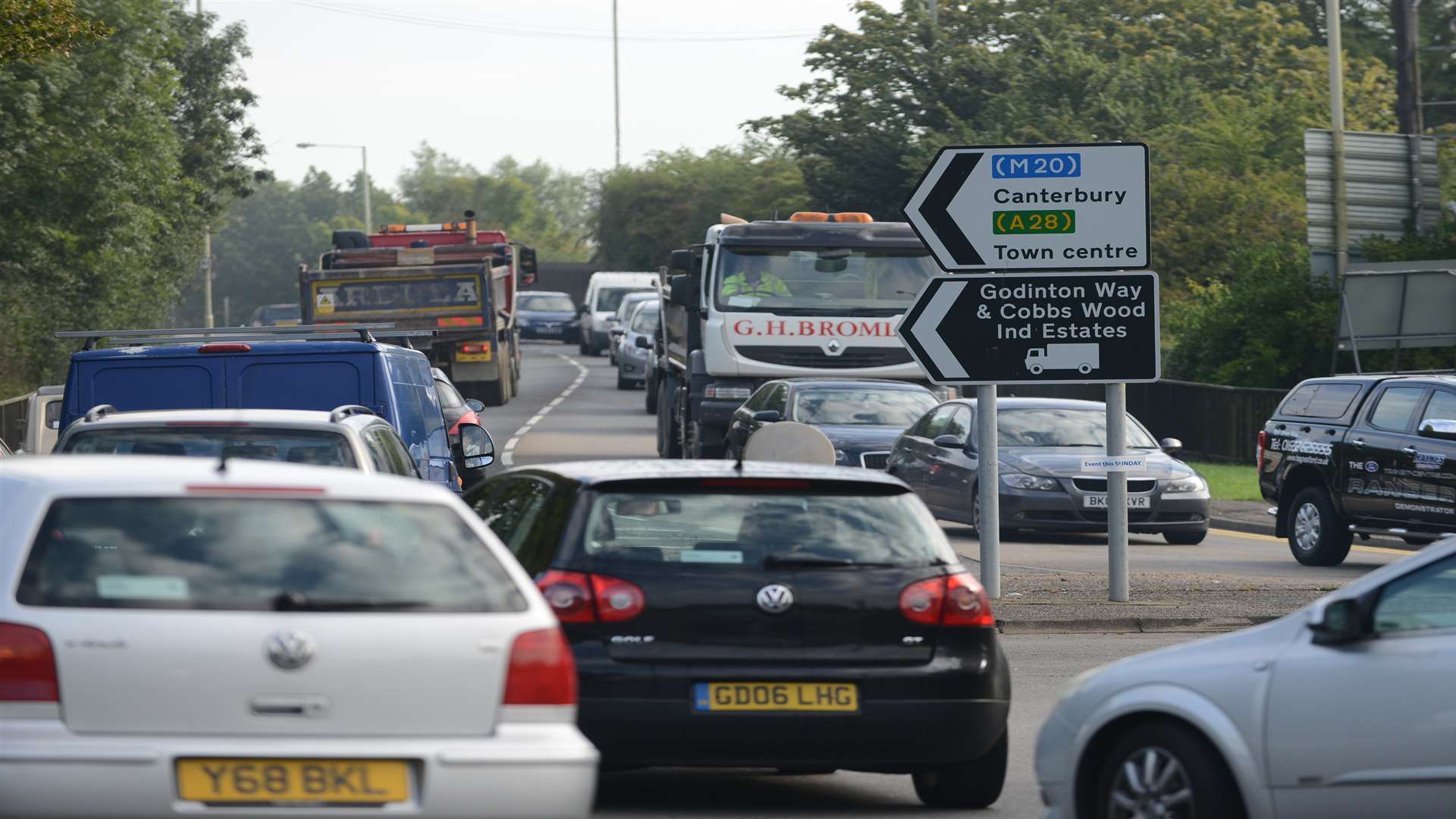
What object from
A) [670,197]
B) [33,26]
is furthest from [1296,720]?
[670,197]

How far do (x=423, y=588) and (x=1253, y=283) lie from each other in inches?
1154

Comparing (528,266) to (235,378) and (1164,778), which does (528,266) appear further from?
(1164,778)

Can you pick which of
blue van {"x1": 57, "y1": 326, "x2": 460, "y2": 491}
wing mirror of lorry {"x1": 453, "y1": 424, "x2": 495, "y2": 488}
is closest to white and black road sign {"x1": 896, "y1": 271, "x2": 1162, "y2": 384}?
wing mirror of lorry {"x1": 453, "y1": 424, "x2": 495, "y2": 488}

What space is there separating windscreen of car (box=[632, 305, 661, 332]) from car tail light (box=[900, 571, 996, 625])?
120 ft

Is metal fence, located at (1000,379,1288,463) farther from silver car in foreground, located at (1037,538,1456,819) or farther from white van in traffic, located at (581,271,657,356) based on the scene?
white van in traffic, located at (581,271,657,356)

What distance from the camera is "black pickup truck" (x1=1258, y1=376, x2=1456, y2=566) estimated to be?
56.2 ft

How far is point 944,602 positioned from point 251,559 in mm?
2895

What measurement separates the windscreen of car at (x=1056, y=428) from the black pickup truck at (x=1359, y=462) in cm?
178

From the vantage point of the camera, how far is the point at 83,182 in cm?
3812

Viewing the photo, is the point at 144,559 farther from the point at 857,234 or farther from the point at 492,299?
the point at 492,299

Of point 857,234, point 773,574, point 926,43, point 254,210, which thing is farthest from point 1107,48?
point 254,210

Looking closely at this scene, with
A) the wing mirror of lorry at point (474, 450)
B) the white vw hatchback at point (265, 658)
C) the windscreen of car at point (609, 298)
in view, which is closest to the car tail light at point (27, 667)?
the white vw hatchback at point (265, 658)

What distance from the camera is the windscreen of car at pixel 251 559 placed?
534 cm

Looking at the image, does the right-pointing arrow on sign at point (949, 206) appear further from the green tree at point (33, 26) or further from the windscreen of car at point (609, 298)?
the windscreen of car at point (609, 298)
